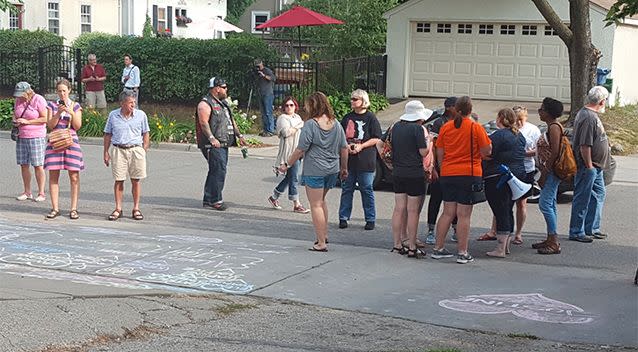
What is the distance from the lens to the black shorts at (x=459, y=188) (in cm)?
968

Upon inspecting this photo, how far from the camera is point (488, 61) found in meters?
27.1

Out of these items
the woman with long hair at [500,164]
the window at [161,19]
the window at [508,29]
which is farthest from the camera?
the window at [161,19]

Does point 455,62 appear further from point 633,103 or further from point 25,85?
point 25,85

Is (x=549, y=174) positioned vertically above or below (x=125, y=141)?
below

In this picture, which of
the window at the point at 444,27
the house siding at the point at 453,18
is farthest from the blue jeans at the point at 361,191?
the window at the point at 444,27

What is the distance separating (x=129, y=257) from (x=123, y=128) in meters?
2.78

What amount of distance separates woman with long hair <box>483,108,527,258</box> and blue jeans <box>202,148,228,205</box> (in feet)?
14.1

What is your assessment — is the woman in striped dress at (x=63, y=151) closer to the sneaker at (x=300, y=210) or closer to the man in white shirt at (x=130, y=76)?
the sneaker at (x=300, y=210)

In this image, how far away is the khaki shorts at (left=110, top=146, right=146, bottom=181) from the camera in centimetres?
1208

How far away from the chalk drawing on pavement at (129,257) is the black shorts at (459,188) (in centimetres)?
187

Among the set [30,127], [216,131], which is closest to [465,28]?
[216,131]

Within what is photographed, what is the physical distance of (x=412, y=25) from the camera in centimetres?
2781

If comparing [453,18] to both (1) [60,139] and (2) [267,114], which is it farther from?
(1) [60,139]

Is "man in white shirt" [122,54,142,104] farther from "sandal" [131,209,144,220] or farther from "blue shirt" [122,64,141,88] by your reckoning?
"sandal" [131,209,144,220]
